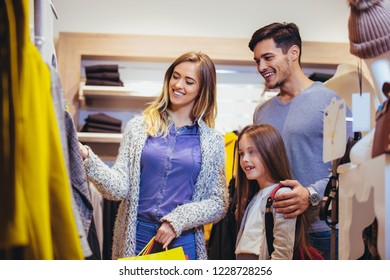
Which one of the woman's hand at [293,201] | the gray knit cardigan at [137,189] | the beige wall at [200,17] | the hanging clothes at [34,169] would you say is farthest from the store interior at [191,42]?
the hanging clothes at [34,169]

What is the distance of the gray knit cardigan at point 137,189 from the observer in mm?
1605

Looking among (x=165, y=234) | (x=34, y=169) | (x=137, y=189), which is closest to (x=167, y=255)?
(x=165, y=234)

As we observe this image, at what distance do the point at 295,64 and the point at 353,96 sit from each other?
0.91ft

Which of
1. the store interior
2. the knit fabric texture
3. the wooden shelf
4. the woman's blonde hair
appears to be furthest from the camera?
the wooden shelf

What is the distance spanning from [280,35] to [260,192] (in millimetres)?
520

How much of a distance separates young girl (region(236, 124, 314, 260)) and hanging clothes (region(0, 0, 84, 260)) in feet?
2.22

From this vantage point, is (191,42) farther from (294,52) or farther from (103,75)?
(103,75)

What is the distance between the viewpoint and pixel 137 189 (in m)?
1.63

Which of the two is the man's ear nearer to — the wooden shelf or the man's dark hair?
the man's dark hair

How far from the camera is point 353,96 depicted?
149cm

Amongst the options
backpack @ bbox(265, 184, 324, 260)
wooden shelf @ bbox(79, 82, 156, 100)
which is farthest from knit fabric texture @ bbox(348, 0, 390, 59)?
wooden shelf @ bbox(79, 82, 156, 100)

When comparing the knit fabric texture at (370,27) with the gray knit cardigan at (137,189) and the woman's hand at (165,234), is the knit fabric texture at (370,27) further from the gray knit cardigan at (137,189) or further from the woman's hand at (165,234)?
the woman's hand at (165,234)

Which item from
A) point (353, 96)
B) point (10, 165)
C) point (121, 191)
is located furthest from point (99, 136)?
point (10, 165)

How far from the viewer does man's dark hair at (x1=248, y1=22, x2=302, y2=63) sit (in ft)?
5.61
